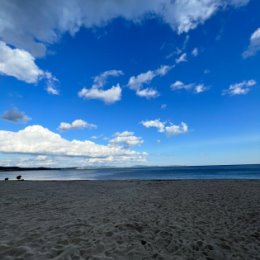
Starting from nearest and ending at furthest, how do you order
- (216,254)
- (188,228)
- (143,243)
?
(216,254) → (143,243) → (188,228)

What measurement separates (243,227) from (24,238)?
6.71 metres

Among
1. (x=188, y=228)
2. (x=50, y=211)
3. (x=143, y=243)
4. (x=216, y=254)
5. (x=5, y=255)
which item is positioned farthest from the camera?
(x=50, y=211)

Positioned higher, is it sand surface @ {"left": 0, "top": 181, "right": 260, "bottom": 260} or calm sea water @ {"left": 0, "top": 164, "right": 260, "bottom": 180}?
calm sea water @ {"left": 0, "top": 164, "right": 260, "bottom": 180}

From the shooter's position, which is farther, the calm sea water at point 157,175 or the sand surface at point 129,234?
the calm sea water at point 157,175

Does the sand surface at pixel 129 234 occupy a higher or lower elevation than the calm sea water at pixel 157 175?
lower

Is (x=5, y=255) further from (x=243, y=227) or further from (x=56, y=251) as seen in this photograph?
(x=243, y=227)

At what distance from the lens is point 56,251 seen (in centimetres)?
540

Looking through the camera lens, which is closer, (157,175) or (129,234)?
(129,234)

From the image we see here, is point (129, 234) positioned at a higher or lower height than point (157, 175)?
lower

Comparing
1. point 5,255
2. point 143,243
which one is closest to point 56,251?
point 5,255

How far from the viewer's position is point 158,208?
10.9 meters

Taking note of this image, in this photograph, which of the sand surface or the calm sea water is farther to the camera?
the calm sea water

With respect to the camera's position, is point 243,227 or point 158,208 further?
point 158,208

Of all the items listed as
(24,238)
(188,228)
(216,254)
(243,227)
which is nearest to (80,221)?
(24,238)
